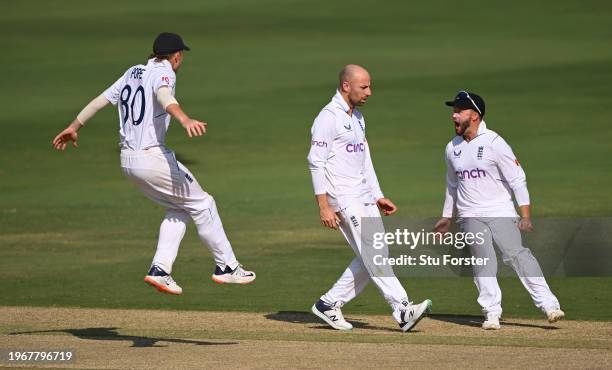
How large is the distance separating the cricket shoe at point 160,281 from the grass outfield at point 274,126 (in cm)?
295

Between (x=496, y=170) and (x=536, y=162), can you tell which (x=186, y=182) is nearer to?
(x=496, y=170)

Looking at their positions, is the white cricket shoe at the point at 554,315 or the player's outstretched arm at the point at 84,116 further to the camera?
the white cricket shoe at the point at 554,315

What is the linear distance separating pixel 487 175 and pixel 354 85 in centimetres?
164

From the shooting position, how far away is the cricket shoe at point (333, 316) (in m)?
12.9

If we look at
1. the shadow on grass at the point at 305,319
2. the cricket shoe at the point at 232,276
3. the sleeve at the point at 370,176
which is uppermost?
the sleeve at the point at 370,176

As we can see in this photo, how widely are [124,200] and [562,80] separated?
18.0m

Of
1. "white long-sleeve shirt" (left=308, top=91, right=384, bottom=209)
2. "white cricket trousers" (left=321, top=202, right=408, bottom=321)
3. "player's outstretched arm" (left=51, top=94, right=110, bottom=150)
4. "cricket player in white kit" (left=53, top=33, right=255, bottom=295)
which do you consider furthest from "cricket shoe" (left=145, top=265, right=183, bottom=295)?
"white cricket trousers" (left=321, top=202, right=408, bottom=321)

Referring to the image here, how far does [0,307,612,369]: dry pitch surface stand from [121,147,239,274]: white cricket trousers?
86 cm

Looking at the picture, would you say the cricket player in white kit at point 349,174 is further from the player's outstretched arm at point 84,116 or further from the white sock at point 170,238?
the player's outstretched arm at point 84,116

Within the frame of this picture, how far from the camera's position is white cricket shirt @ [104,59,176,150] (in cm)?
1153

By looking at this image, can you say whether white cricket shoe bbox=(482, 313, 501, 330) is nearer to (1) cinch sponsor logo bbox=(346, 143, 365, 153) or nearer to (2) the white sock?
(1) cinch sponsor logo bbox=(346, 143, 365, 153)

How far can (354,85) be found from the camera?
1241cm

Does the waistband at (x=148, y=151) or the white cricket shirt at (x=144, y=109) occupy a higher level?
the white cricket shirt at (x=144, y=109)

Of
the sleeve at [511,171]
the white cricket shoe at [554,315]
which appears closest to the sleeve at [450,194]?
the sleeve at [511,171]
